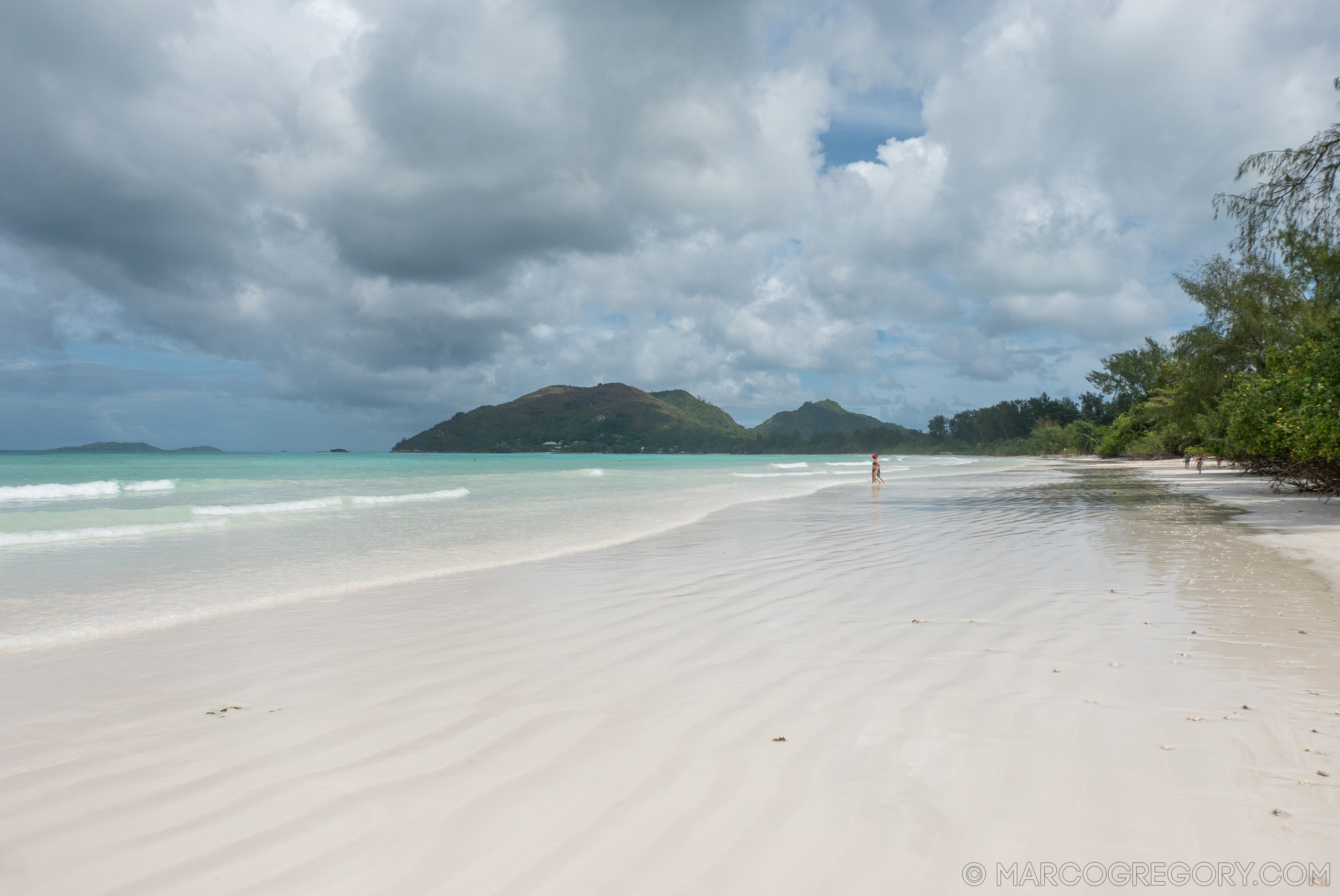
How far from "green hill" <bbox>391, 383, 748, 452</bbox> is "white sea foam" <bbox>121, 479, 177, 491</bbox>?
453ft

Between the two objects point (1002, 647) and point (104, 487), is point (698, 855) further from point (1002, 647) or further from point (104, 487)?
point (104, 487)

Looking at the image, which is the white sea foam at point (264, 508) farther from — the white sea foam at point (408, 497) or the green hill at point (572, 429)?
the green hill at point (572, 429)

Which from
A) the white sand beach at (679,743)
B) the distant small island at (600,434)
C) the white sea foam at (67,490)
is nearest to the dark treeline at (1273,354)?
the white sand beach at (679,743)

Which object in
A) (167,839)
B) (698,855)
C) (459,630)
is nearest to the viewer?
(698,855)

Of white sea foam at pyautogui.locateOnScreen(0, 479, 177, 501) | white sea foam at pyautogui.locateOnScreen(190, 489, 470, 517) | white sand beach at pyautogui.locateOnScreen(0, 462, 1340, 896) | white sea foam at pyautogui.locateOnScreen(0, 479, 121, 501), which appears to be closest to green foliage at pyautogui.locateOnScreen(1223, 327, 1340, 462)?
white sand beach at pyautogui.locateOnScreen(0, 462, 1340, 896)

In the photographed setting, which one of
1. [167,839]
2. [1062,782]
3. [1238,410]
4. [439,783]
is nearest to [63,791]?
[167,839]

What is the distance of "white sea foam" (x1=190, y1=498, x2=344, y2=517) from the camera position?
17734 mm

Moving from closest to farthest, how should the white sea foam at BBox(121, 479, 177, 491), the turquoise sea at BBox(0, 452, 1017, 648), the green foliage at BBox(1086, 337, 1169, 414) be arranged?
the turquoise sea at BBox(0, 452, 1017, 648), the white sea foam at BBox(121, 479, 177, 491), the green foliage at BBox(1086, 337, 1169, 414)

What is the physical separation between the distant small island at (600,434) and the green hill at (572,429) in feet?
0.63

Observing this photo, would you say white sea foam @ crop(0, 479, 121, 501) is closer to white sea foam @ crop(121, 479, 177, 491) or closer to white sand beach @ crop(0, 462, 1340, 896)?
white sea foam @ crop(121, 479, 177, 491)

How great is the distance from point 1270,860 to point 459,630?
5.39m

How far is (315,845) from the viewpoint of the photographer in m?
2.60

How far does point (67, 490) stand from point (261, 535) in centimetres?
1889

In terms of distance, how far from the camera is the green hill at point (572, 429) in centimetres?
17238
